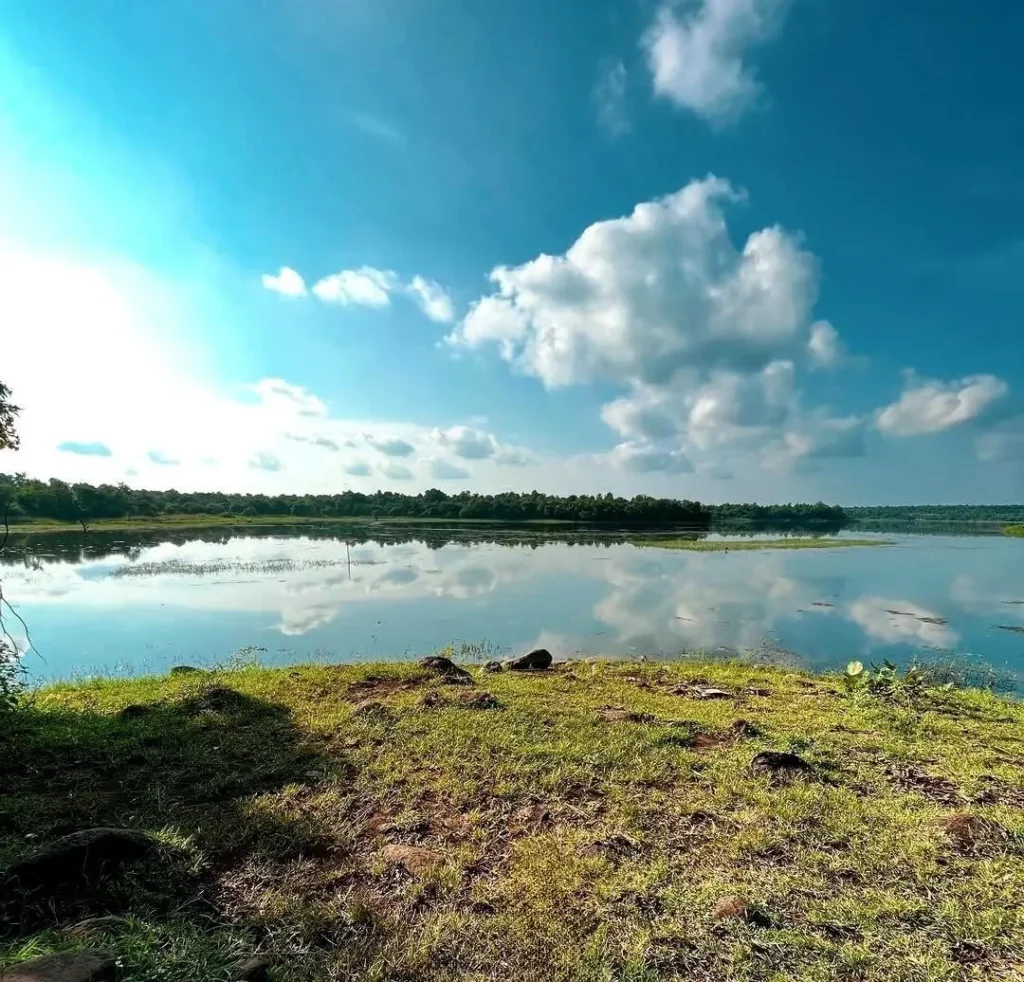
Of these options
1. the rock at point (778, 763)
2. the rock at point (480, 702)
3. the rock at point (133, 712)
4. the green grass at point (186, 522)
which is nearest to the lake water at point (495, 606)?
the rock at point (133, 712)

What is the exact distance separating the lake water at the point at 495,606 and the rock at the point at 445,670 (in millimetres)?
3002

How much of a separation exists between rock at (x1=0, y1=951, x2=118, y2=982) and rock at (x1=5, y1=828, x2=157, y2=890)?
3.71 ft

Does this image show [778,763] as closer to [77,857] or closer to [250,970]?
[250,970]

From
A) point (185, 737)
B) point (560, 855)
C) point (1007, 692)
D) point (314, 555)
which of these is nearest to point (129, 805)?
point (185, 737)

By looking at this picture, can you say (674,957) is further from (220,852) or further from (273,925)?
(220,852)

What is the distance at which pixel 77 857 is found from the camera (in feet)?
10.3

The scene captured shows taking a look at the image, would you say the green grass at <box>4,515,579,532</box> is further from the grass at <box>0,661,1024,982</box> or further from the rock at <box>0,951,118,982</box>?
the rock at <box>0,951,118,982</box>

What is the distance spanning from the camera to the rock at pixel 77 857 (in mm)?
2980

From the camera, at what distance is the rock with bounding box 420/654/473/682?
30.6 feet

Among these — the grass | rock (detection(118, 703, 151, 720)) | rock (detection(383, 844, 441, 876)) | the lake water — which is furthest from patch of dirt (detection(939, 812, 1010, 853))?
the lake water

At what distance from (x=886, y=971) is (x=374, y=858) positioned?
3012 mm

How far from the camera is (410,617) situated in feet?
56.5

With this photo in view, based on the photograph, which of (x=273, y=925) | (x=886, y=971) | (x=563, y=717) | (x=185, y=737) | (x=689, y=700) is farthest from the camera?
(x=689, y=700)

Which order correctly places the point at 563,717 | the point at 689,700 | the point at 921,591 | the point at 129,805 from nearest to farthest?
the point at 129,805 → the point at 563,717 → the point at 689,700 → the point at 921,591
